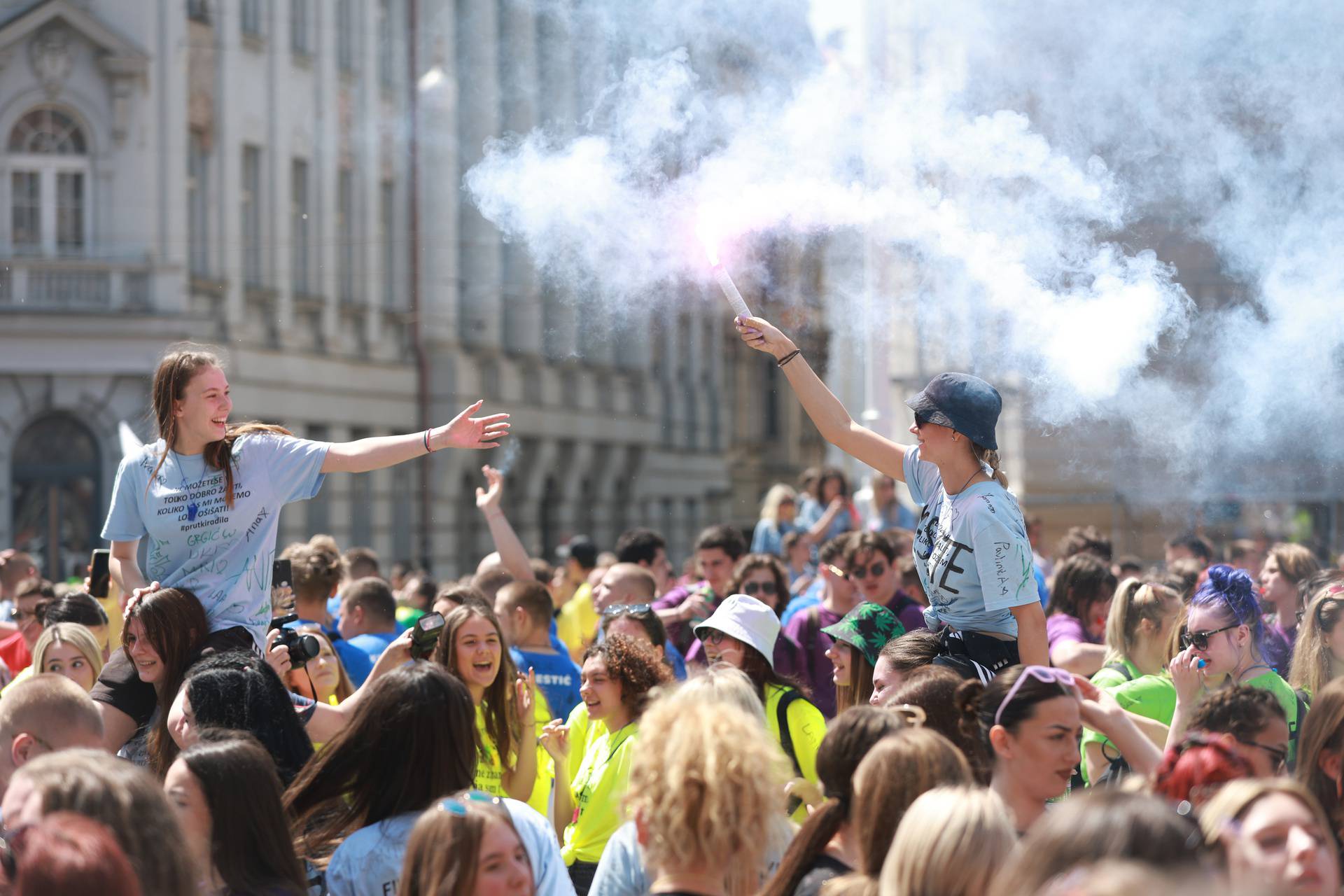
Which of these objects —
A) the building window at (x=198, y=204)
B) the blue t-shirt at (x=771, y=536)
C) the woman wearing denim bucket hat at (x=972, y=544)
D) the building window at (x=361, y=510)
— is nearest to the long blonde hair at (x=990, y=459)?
the woman wearing denim bucket hat at (x=972, y=544)

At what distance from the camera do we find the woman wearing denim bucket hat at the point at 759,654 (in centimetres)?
577

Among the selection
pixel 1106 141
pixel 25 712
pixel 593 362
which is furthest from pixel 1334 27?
pixel 593 362

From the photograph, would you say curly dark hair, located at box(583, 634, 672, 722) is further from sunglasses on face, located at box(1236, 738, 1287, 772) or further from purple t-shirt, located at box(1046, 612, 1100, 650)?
purple t-shirt, located at box(1046, 612, 1100, 650)

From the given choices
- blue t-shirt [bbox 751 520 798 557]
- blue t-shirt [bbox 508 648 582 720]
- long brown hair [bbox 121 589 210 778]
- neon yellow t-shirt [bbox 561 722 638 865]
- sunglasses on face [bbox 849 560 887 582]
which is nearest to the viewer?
long brown hair [bbox 121 589 210 778]

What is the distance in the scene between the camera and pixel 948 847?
123 inches

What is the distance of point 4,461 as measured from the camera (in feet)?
68.7

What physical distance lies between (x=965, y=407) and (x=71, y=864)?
10.1ft

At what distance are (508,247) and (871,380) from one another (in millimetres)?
10146

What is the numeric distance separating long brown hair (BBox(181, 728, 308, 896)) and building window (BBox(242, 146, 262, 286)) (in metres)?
19.9

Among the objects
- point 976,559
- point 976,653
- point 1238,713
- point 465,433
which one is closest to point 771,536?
point 465,433

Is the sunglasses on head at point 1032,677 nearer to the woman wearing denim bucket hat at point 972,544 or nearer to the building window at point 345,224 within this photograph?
the woman wearing denim bucket hat at point 972,544

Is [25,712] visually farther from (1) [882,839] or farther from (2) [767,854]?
(1) [882,839]

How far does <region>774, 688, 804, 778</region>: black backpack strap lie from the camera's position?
5645mm

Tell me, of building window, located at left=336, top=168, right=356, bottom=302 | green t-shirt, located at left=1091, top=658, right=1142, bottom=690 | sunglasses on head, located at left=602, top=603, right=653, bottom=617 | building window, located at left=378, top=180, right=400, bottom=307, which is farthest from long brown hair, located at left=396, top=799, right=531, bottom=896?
building window, located at left=378, top=180, right=400, bottom=307
